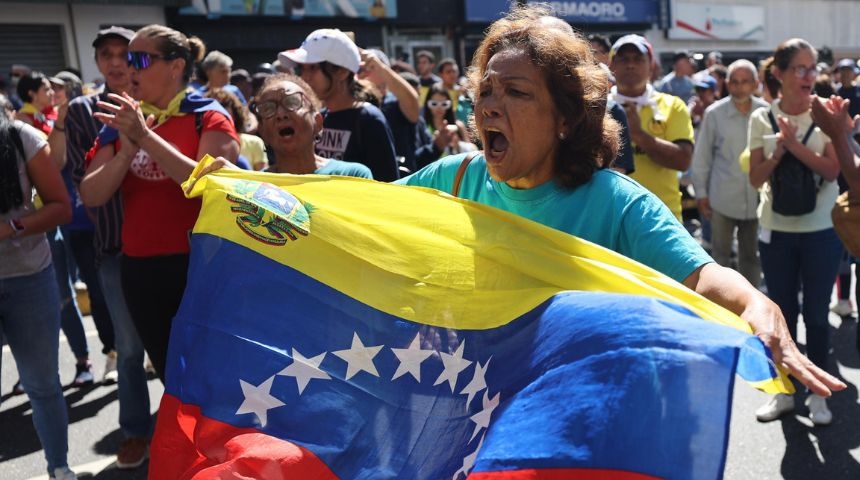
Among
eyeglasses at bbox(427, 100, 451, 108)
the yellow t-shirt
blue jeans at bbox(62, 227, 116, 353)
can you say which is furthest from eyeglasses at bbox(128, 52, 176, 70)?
eyeglasses at bbox(427, 100, 451, 108)

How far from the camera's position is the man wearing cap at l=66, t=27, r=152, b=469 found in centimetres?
397

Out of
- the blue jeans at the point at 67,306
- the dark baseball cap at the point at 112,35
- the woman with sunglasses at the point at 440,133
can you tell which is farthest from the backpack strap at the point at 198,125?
the blue jeans at the point at 67,306

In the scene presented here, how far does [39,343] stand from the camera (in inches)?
141

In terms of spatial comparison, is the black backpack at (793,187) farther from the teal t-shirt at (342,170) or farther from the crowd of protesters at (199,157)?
the teal t-shirt at (342,170)

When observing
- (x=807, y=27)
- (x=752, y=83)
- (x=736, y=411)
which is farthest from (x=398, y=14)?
(x=807, y=27)

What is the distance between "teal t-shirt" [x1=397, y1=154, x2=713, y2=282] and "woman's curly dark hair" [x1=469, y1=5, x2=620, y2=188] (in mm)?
55

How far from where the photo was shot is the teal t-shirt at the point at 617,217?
1996mm

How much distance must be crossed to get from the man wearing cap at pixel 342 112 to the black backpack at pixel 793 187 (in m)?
2.19

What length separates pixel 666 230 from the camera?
2.02 metres

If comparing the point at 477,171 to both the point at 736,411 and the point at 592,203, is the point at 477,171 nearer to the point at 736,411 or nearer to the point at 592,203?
the point at 592,203

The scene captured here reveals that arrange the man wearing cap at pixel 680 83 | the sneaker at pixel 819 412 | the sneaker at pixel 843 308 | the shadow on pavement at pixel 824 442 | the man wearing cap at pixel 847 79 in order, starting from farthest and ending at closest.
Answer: the man wearing cap at pixel 680 83 → the man wearing cap at pixel 847 79 → the sneaker at pixel 843 308 → the sneaker at pixel 819 412 → the shadow on pavement at pixel 824 442

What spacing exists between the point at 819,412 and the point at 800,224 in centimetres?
105

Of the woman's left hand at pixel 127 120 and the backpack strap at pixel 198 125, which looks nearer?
the woman's left hand at pixel 127 120

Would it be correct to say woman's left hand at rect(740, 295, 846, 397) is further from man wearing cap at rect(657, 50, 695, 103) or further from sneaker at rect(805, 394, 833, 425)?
man wearing cap at rect(657, 50, 695, 103)
